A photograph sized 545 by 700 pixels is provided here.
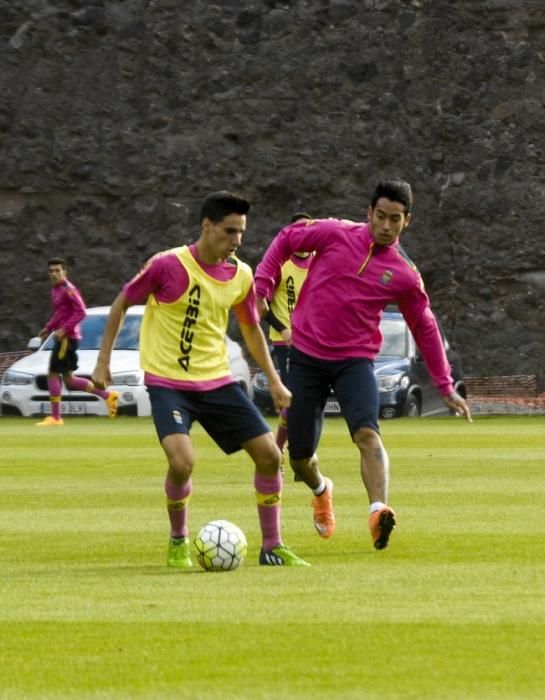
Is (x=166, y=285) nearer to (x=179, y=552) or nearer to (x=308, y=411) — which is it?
(x=179, y=552)

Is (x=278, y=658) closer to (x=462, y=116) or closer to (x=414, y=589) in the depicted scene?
(x=414, y=589)

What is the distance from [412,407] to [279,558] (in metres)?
20.4

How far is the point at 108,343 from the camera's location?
11.2 metres

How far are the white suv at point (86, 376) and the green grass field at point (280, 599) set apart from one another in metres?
12.8

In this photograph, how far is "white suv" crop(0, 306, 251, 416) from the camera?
102ft

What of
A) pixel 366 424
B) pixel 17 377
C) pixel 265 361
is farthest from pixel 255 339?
pixel 17 377

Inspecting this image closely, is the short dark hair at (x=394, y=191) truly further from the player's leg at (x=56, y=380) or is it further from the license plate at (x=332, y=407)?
the license plate at (x=332, y=407)

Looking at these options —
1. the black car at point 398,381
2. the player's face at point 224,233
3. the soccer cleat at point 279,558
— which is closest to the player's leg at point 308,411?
the soccer cleat at point 279,558

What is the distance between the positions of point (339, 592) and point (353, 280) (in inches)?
125

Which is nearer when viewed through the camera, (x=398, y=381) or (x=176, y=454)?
(x=176, y=454)

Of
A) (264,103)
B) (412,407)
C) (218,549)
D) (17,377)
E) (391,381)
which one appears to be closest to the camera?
(218,549)

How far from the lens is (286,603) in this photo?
921cm

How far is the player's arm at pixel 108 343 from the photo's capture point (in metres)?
11.0

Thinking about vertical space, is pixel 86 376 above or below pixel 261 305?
below
